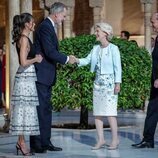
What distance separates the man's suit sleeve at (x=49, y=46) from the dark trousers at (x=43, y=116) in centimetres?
36

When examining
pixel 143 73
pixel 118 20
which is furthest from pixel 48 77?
pixel 118 20

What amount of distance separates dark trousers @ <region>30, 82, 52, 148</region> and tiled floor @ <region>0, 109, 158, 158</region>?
0.56 ft

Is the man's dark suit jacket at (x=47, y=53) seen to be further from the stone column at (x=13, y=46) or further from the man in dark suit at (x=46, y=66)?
the stone column at (x=13, y=46)

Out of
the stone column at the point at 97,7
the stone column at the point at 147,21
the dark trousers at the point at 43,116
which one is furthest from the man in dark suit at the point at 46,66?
the stone column at the point at 97,7

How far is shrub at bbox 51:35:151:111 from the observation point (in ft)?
35.8

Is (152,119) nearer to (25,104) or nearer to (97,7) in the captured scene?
(25,104)

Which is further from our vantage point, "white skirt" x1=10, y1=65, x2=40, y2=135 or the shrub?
the shrub

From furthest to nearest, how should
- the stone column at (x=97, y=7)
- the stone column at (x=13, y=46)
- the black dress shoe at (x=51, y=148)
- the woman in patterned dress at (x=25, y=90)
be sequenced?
the stone column at (x=97, y=7), the stone column at (x=13, y=46), the black dress shoe at (x=51, y=148), the woman in patterned dress at (x=25, y=90)

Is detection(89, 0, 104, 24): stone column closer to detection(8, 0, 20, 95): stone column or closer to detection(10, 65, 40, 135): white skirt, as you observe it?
detection(8, 0, 20, 95): stone column

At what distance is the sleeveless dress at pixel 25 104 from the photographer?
7715 millimetres

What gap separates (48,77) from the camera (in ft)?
26.2

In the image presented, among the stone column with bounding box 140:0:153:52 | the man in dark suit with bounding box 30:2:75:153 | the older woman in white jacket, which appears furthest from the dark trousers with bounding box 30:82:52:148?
the stone column with bounding box 140:0:153:52

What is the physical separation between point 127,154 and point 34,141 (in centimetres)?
110

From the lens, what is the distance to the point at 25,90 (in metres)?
7.71
